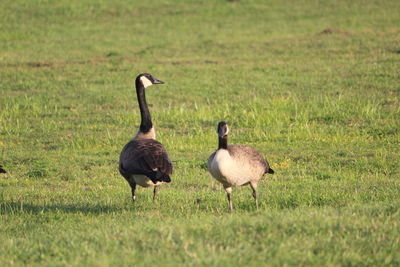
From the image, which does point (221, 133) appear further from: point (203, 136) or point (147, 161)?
point (203, 136)

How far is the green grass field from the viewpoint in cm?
689

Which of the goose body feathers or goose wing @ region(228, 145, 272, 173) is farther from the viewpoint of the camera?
goose wing @ region(228, 145, 272, 173)

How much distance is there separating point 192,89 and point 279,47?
9.55m

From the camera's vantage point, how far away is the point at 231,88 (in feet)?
71.6

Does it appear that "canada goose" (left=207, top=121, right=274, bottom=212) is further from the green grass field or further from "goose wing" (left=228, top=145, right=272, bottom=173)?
the green grass field

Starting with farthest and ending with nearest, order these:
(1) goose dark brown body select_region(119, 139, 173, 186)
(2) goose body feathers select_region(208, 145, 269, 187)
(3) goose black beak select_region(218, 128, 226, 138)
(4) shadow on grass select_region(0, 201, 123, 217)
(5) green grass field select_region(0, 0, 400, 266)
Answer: (4) shadow on grass select_region(0, 201, 123, 217)
(1) goose dark brown body select_region(119, 139, 173, 186)
(3) goose black beak select_region(218, 128, 226, 138)
(2) goose body feathers select_region(208, 145, 269, 187)
(5) green grass field select_region(0, 0, 400, 266)

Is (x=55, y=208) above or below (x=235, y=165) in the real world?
below

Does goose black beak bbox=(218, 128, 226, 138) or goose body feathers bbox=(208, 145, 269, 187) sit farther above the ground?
goose black beak bbox=(218, 128, 226, 138)

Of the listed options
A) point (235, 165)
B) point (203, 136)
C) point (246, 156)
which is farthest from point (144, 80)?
point (235, 165)

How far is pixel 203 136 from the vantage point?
50.9 feet

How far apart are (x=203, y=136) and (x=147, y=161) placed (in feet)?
20.3

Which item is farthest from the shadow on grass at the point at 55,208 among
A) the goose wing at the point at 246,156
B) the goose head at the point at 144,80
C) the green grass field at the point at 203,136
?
the goose head at the point at 144,80

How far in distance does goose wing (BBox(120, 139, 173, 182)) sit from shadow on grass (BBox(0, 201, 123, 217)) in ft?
1.90

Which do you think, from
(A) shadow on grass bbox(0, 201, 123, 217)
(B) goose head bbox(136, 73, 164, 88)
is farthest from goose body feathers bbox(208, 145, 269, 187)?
(B) goose head bbox(136, 73, 164, 88)
